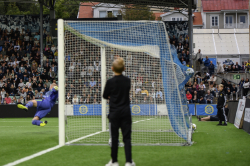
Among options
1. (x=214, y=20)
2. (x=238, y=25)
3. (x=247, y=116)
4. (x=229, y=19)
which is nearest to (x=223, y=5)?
(x=229, y=19)

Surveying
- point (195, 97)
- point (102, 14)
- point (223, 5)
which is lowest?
point (195, 97)

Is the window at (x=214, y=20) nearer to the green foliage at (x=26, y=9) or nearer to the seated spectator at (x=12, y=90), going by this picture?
the green foliage at (x=26, y=9)

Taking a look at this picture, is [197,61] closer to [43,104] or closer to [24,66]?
[24,66]

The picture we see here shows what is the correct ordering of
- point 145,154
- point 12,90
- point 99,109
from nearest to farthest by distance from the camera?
point 145,154 < point 99,109 < point 12,90

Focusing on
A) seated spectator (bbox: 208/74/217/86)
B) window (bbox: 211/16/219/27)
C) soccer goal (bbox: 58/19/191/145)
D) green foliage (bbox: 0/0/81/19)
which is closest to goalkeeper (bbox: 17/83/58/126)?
soccer goal (bbox: 58/19/191/145)

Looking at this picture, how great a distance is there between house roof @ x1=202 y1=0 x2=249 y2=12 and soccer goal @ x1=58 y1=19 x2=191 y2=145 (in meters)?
51.1

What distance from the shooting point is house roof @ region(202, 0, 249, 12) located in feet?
193

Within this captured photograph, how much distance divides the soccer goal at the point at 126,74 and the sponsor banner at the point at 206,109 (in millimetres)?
8749

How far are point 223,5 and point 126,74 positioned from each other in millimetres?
53937

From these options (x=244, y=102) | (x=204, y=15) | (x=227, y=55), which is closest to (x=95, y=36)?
(x=244, y=102)

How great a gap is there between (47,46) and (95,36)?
2144cm

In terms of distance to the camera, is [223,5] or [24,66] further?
[223,5]

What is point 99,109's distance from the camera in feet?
41.9

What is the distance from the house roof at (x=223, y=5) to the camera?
58.9 m
